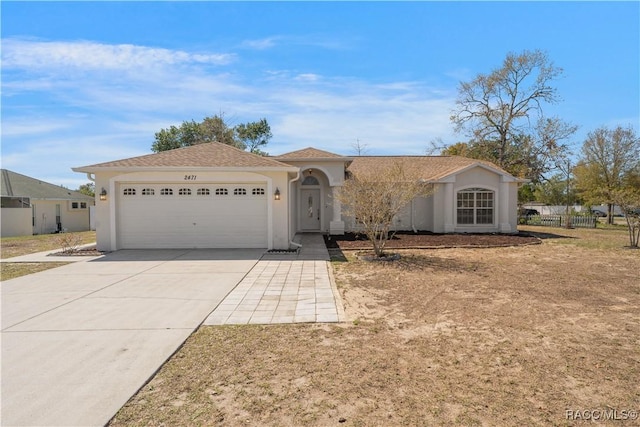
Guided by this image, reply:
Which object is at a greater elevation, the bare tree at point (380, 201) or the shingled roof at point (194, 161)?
the shingled roof at point (194, 161)

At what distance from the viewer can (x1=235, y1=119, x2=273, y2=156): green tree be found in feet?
124

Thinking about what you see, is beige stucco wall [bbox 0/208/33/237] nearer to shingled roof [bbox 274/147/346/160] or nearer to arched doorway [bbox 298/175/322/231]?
shingled roof [bbox 274/147/346/160]

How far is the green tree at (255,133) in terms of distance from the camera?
124ft

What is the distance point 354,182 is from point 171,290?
7011 mm

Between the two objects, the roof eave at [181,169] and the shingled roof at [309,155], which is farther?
the shingled roof at [309,155]

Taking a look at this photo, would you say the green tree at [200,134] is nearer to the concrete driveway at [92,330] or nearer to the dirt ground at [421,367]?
the concrete driveway at [92,330]

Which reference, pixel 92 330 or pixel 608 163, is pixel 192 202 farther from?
pixel 608 163

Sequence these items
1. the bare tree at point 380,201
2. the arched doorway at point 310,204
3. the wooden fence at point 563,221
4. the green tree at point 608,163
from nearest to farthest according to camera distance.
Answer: the bare tree at point 380,201
the arched doorway at point 310,204
the wooden fence at point 563,221
the green tree at point 608,163

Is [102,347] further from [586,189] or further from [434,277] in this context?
[586,189]

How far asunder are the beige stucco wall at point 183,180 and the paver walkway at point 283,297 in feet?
7.93

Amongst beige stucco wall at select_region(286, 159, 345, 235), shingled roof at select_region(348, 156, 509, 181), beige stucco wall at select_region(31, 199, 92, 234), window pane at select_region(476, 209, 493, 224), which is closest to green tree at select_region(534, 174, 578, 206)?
shingled roof at select_region(348, 156, 509, 181)

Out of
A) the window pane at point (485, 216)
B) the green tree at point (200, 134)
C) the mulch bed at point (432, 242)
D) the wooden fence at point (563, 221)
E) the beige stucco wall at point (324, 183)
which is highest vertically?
the green tree at point (200, 134)

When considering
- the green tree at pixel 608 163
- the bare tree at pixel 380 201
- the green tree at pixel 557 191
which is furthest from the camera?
the green tree at pixel 557 191

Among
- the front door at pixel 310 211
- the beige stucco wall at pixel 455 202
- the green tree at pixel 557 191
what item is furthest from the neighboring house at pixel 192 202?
the green tree at pixel 557 191
